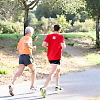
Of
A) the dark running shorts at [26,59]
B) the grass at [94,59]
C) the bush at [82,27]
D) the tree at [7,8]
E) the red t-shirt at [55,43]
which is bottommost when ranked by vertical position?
the grass at [94,59]

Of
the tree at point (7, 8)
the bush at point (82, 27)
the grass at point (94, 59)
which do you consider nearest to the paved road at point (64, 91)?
the grass at point (94, 59)

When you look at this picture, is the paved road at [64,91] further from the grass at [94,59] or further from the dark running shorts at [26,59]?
the grass at [94,59]

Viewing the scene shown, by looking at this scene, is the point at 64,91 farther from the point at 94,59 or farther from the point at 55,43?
the point at 94,59

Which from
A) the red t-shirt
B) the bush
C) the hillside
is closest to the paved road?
the red t-shirt

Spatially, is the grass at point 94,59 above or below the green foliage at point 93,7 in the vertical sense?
below

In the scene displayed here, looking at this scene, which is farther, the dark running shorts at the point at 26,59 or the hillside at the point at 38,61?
the hillside at the point at 38,61

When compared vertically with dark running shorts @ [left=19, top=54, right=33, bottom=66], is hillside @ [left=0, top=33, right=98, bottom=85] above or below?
below

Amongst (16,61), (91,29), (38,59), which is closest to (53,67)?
(16,61)

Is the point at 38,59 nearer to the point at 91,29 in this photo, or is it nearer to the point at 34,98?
the point at 34,98

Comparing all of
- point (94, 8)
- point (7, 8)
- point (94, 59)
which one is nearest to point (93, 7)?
point (94, 8)

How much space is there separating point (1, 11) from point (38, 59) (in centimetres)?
568

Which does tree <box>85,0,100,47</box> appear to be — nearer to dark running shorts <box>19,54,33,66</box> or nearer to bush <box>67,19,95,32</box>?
dark running shorts <box>19,54,33,66</box>

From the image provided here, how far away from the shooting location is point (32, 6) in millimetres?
22344

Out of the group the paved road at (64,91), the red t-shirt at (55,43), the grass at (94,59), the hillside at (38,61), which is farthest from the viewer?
the grass at (94,59)
